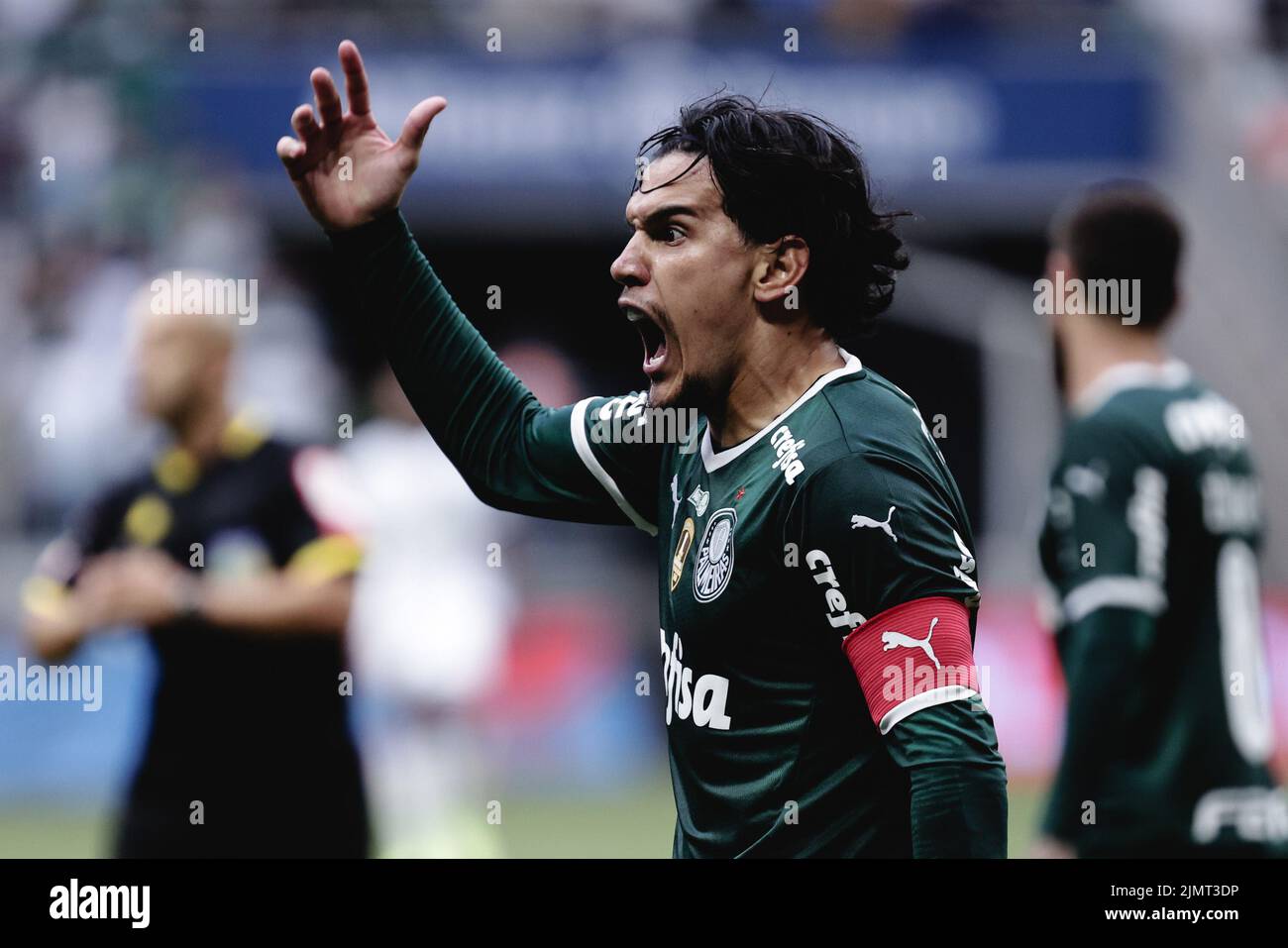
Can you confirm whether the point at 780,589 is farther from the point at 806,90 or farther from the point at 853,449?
the point at 806,90

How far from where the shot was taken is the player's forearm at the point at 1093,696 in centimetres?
415

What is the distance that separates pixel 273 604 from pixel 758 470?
2.59 m

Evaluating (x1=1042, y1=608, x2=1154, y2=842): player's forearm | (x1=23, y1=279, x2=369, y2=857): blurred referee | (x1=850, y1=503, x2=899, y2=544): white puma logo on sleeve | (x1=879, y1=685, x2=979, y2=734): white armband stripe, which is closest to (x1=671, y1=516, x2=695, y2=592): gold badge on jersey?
(x1=850, y1=503, x2=899, y2=544): white puma logo on sleeve

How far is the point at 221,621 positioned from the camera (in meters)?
5.17

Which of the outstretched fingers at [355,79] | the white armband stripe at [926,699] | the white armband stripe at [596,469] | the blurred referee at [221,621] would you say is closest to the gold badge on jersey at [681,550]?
the white armband stripe at [596,469]

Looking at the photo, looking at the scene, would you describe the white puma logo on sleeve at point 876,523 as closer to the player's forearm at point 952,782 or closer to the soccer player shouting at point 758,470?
the soccer player shouting at point 758,470

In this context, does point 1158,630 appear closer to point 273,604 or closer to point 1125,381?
point 1125,381

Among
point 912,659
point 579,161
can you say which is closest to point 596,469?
point 912,659

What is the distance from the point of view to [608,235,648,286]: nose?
310 centimetres

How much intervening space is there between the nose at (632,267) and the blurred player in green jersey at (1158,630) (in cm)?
161

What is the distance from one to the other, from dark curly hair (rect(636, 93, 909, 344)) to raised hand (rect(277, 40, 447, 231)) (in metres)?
0.45

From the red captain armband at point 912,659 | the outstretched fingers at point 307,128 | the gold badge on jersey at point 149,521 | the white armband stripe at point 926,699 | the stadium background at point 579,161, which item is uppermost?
the stadium background at point 579,161

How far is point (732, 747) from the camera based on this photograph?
2930 millimetres

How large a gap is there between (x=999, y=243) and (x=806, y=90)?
2.37 meters
